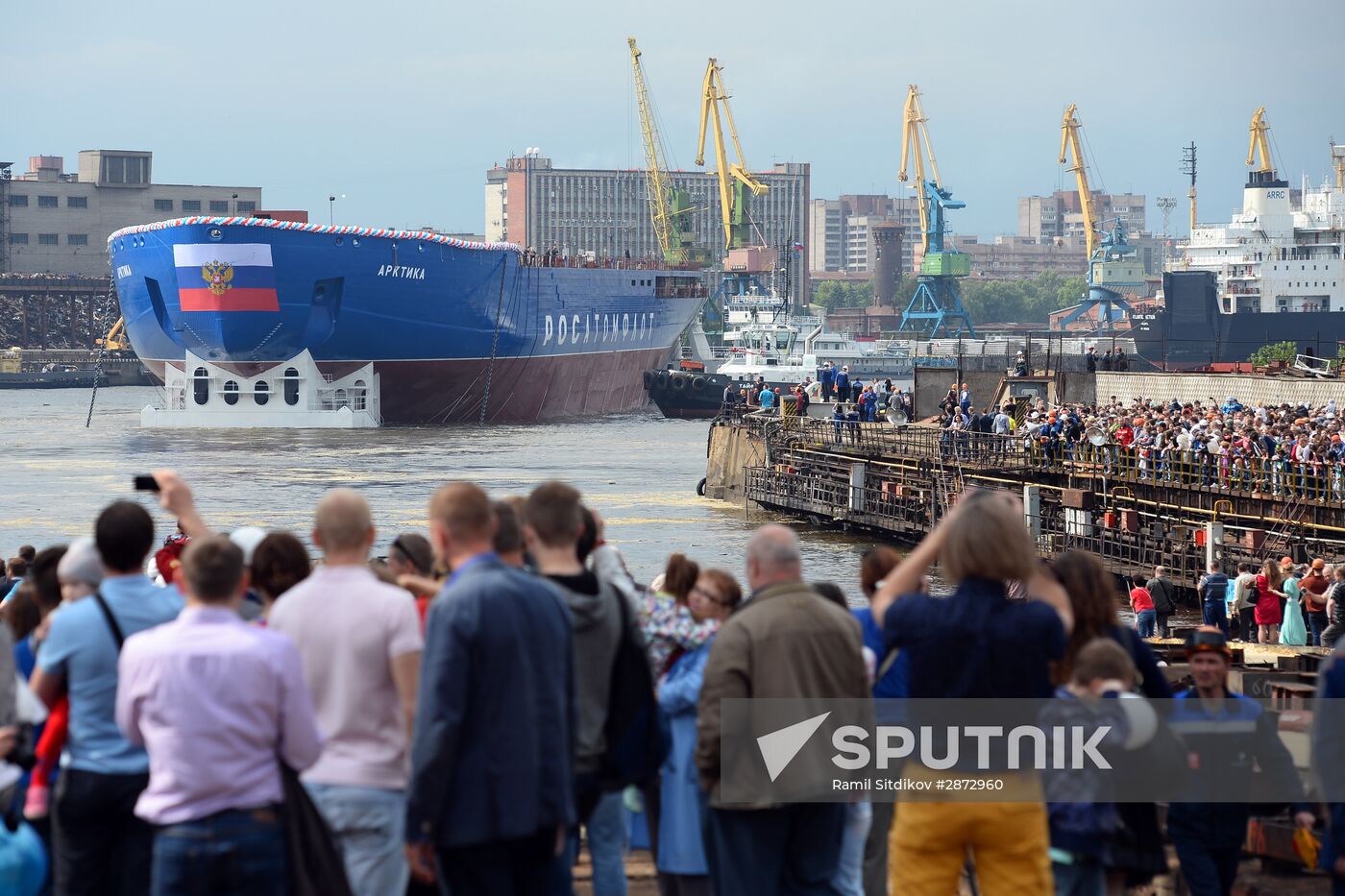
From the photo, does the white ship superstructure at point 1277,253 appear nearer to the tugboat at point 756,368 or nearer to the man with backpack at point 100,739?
the tugboat at point 756,368

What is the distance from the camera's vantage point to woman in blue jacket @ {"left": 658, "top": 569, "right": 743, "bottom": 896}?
5.34 metres

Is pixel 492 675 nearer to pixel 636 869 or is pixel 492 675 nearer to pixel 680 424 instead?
pixel 636 869

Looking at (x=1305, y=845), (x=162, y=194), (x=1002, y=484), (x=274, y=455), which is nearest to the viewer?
(x=1305, y=845)

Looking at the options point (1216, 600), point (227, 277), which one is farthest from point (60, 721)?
point (227, 277)

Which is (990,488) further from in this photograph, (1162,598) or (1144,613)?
(1144,613)

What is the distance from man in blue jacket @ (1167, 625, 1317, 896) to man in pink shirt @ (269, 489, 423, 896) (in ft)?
8.09

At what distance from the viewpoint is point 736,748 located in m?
4.85

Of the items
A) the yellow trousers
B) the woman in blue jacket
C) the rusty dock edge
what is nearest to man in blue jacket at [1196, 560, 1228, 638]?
the rusty dock edge

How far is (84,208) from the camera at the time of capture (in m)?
130

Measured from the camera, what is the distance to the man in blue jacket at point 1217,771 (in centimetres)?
541

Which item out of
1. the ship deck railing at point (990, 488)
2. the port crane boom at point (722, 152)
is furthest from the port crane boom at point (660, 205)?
the ship deck railing at point (990, 488)

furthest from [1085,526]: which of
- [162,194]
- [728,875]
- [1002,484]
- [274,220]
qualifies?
[162,194]

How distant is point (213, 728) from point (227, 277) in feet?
175

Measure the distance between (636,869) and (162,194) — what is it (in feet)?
427
